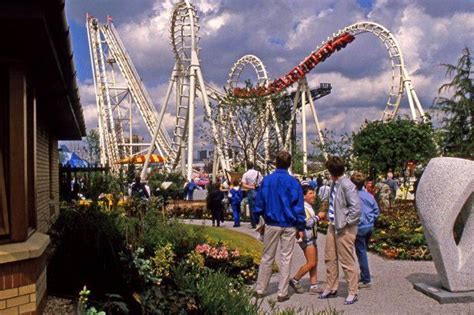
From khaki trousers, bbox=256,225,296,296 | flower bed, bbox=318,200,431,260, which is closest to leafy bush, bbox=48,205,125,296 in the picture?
khaki trousers, bbox=256,225,296,296

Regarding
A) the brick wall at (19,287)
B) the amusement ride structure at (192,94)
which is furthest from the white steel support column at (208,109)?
the brick wall at (19,287)

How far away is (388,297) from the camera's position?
808cm

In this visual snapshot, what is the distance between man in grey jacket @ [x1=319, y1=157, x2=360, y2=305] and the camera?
759 cm

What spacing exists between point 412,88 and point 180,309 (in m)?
45.8

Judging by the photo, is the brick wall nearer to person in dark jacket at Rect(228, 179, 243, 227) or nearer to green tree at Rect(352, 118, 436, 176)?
person in dark jacket at Rect(228, 179, 243, 227)

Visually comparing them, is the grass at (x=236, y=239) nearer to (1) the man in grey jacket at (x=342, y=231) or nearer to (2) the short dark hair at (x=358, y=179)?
(2) the short dark hair at (x=358, y=179)

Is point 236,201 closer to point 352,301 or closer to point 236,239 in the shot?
point 236,239

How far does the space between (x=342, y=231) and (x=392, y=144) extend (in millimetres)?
28566

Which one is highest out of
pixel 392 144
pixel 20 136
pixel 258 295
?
pixel 392 144

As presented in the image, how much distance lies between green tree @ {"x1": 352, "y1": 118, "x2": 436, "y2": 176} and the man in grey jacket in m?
23.2

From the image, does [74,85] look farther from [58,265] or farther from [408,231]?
[408,231]

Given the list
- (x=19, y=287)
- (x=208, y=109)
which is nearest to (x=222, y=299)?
(x=19, y=287)

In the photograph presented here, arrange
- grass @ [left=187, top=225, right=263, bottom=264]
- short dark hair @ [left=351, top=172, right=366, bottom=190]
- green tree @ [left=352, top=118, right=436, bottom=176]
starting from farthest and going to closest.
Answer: green tree @ [left=352, top=118, right=436, bottom=176], grass @ [left=187, top=225, right=263, bottom=264], short dark hair @ [left=351, top=172, right=366, bottom=190]

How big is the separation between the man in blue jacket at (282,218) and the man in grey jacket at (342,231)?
48 centimetres
